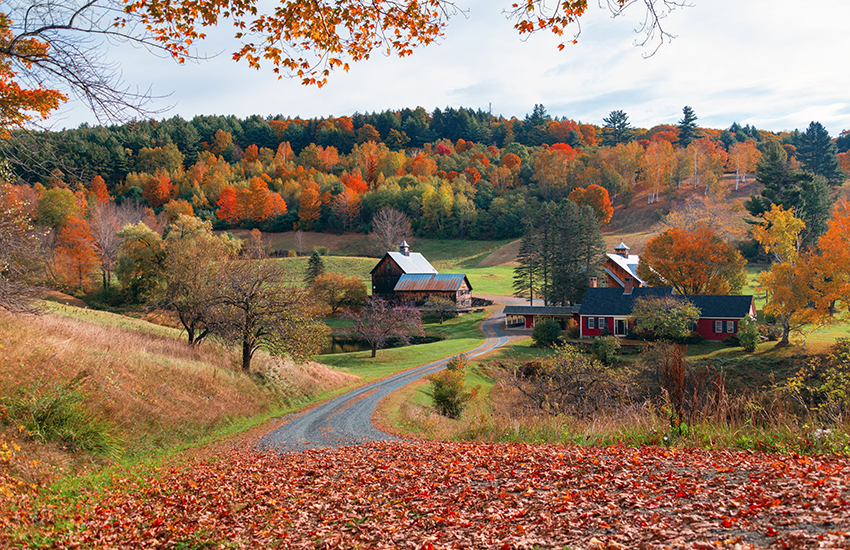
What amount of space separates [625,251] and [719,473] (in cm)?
5808

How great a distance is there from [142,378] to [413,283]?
46.9 meters

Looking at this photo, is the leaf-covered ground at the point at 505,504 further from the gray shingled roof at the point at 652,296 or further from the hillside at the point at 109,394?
the gray shingled roof at the point at 652,296

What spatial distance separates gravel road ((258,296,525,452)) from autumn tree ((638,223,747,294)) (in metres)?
30.3

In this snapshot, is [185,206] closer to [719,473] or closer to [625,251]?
[625,251]

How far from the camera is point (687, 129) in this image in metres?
121

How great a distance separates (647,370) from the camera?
30.4 metres

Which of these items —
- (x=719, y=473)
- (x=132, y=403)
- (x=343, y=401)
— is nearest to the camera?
(x=719, y=473)

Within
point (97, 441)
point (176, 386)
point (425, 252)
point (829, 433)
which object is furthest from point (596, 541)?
point (425, 252)

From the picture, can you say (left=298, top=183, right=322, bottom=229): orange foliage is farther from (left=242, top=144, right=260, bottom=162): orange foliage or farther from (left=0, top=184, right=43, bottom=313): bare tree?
(left=0, top=184, right=43, bottom=313): bare tree

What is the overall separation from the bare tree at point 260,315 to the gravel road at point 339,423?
10.1ft

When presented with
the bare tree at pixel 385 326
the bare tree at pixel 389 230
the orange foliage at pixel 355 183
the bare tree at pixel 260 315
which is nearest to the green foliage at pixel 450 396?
the bare tree at pixel 260 315

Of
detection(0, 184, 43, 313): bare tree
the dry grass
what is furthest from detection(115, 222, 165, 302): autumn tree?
detection(0, 184, 43, 313): bare tree

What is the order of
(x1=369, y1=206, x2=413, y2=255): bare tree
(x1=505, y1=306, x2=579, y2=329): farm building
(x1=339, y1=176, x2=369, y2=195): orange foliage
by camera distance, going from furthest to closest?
(x1=339, y1=176, x2=369, y2=195): orange foliage, (x1=369, y1=206, x2=413, y2=255): bare tree, (x1=505, y1=306, x2=579, y2=329): farm building

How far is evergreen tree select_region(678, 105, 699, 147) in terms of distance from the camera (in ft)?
391
